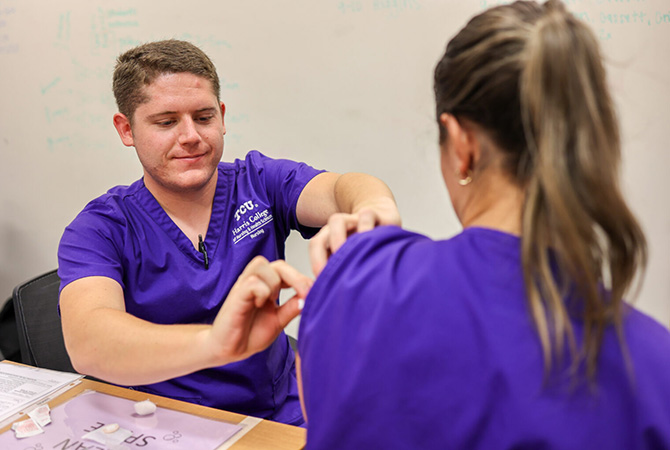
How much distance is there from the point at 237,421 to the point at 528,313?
679 mm

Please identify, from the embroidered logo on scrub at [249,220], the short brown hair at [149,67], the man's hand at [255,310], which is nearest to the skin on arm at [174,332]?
the man's hand at [255,310]

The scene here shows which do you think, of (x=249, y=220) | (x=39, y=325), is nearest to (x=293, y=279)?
(x=249, y=220)

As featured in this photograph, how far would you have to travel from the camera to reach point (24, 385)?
123 centimetres

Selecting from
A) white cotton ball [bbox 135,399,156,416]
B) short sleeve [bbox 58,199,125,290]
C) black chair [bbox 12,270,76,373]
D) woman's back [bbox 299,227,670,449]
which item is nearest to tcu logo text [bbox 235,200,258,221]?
short sleeve [bbox 58,199,125,290]

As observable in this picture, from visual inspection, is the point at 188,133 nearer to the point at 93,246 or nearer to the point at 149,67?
the point at 149,67

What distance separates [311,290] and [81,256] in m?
0.71

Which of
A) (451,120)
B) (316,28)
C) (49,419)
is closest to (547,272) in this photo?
(451,120)

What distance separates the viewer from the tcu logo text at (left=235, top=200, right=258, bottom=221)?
1.40 m

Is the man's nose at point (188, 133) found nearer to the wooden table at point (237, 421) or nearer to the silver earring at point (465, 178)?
the wooden table at point (237, 421)

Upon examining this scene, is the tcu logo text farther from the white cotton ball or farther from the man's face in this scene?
the white cotton ball

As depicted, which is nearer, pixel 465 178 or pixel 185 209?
pixel 465 178

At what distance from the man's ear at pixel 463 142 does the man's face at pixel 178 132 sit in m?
0.78

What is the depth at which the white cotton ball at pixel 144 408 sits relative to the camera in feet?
3.53

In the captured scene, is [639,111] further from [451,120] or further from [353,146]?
[451,120]
